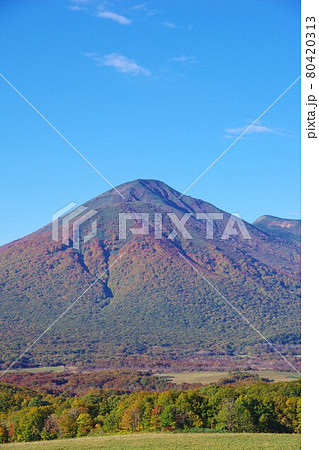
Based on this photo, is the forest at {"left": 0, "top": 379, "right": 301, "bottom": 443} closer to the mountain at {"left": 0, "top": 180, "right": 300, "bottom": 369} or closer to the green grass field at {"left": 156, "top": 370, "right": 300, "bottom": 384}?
the green grass field at {"left": 156, "top": 370, "right": 300, "bottom": 384}

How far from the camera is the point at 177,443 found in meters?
18.7

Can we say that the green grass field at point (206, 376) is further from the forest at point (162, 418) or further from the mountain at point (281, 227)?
the mountain at point (281, 227)

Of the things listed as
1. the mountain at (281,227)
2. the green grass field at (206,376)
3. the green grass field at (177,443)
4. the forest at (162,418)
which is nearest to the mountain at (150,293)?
the green grass field at (206,376)

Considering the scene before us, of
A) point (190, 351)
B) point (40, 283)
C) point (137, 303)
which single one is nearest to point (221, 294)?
point (137, 303)

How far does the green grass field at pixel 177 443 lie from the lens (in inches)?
699

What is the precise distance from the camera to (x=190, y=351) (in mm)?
62594

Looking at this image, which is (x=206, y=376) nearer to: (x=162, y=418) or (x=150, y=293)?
(x=150, y=293)

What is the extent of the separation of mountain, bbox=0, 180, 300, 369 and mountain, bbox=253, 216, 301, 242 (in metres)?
3.72

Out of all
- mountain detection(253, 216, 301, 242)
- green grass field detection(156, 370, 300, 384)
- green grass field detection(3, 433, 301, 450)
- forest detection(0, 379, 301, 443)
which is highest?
mountain detection(253, 216, 301, 242)

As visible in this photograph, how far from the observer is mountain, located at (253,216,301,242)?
11294cm

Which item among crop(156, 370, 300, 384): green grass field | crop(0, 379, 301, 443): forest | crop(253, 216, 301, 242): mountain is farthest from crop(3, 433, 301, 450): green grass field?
crop(253, 216, 301, 242): mountain

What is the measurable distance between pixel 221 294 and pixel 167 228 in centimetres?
2450

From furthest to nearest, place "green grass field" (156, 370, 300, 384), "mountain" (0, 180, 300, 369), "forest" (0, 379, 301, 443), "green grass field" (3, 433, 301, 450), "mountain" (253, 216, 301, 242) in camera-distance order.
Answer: "mountain" (253, 216, 301, 242), "mountain" (0, 180, 300, 369), "green grass field" (156, 370, 300, 384), "forest" (0, 379, 301, 443), "green grass field" (3, 433, 301, 450)

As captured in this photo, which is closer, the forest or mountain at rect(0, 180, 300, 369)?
the forest
